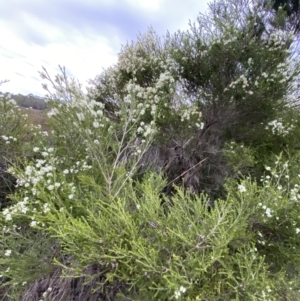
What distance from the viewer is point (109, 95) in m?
4.03

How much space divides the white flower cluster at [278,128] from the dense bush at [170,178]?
0.05 ft

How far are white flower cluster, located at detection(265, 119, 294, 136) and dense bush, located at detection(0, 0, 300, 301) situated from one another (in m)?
0.01

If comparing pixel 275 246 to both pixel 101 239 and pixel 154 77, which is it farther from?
pixel 154 77

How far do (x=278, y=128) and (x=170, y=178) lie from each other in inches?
57.1

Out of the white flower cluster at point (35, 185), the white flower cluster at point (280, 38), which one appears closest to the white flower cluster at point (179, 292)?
the white flower cluster at point (35, 185)

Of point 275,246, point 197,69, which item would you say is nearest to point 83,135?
point 275,246

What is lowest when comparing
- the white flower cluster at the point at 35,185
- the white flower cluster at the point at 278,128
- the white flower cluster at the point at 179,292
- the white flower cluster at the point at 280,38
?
the white flower cluster at the point at 179,292

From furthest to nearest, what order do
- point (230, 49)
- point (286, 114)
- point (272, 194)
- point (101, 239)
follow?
point (286, 114)
point (230, 49)
point (272, 194)
point (101, 239)

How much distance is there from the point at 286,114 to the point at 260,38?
1.02 m

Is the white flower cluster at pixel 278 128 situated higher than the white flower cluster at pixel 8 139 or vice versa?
the white flower cluster at pixel 278 128

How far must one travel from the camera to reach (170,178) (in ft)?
10.2

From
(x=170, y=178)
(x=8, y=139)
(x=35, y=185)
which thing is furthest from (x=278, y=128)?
(x=8, y=139)

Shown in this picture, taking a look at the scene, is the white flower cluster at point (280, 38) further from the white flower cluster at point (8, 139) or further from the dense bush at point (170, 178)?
Answer: the white flower cluster at point (8, 139)

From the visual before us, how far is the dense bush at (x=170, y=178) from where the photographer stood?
1.42 meters
